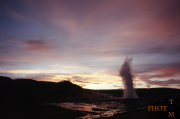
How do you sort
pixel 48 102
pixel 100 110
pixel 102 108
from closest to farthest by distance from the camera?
pixel 100 110 → pixel 102 108 → pixel 48 102

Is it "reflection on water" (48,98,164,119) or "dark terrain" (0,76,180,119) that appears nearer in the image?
"dark terrain" (0,76,180,119)

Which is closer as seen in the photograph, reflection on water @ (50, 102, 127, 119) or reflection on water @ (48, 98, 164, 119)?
reflection on water @ (50, 102, 127, 119)

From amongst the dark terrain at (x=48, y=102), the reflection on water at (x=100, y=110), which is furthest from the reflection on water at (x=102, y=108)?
the dark terrain at (x=48, y=102)

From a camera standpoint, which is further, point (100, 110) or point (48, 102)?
point (48, 102)

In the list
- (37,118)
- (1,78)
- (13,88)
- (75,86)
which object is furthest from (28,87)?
(37,118)

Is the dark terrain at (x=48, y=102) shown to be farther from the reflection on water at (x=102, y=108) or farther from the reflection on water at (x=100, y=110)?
the reflection on water at (x=100, y=110)

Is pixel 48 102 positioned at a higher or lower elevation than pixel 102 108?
lower

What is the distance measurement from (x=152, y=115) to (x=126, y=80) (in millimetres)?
47382

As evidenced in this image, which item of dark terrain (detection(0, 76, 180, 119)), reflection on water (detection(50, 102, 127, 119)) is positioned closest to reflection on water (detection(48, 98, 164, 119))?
reflection on water (detection(50, 102, 127, 119))

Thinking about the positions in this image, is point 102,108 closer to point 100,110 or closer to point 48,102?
point 100,110

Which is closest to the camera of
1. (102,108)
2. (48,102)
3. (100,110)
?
(100,110)

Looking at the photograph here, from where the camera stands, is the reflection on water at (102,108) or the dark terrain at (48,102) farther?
the reflection on water at (102,108)

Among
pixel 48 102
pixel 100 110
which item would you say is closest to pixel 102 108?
pixel 100 110

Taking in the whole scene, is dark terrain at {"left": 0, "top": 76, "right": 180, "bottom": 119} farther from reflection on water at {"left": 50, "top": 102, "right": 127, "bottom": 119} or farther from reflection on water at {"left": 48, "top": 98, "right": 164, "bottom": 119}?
reflection on water at {"left": 50, "top": 102, "right": 127, "bottom": 119}
